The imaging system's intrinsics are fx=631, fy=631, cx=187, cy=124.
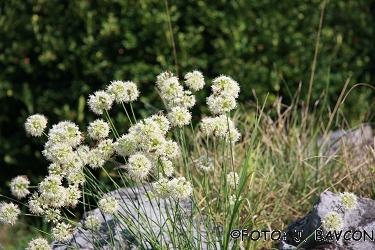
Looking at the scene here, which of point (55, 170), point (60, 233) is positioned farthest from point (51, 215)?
point (55, 170)

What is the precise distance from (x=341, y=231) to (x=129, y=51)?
Result: 2.86 meters

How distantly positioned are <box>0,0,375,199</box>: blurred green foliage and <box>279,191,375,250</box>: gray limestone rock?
207cm

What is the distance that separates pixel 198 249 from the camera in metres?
2.79

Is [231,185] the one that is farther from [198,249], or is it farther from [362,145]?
[362,145]

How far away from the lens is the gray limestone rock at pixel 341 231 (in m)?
2.95

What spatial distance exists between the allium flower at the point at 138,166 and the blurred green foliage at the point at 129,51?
2671 millimetres

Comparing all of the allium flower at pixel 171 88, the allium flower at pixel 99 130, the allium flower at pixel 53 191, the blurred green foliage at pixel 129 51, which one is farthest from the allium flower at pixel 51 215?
the blurred green foliage at pixel 129 51

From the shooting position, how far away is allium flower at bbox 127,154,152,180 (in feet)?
7.99

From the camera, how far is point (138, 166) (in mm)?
2449

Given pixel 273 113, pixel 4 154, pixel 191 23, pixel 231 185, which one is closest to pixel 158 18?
pixel 191 23

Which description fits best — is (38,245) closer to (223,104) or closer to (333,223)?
(223,104)

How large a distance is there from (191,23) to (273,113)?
1.03 metres

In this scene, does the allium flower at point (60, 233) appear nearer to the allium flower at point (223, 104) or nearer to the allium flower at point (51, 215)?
the allium flower at point (51, 215)

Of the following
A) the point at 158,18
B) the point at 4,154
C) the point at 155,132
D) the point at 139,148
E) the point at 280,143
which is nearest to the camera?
the point at 155,132
